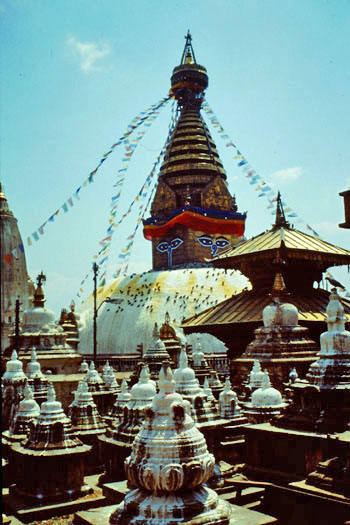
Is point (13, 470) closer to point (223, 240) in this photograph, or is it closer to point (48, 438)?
point (48, 438)

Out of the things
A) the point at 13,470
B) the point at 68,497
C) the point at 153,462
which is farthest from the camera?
the point at 13,470

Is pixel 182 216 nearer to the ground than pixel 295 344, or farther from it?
farther from it

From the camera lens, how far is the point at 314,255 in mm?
18578

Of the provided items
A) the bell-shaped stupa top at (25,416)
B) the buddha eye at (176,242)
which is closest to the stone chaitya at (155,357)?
the bell-shaped stupa top at (25,416)

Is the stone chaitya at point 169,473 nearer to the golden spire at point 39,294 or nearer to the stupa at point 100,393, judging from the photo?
the stupa at point 100,393

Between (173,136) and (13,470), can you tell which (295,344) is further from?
(173,136)

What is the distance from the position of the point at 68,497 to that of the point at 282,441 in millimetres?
3410

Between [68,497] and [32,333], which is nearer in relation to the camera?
[68,497]

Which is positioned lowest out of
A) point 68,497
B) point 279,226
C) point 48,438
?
point 68,497

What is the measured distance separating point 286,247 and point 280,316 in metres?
4.52

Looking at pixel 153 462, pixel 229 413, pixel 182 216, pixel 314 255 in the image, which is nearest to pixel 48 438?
pixel 229 413

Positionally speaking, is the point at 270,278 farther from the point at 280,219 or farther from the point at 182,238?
the point at 182,238

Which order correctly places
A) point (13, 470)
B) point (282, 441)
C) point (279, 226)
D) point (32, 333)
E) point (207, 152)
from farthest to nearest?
point (207, 152) → point (32, 333) → point (279, 226) → point (13, 470) → point (282, 441)

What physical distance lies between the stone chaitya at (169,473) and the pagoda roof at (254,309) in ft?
41.3
